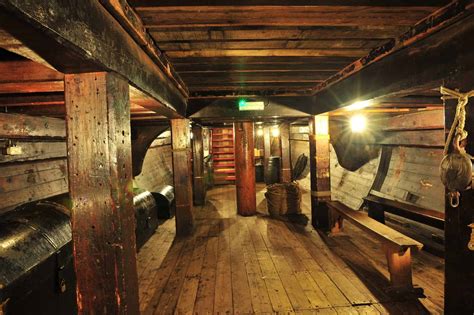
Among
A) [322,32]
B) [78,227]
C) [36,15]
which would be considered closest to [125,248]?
[78,227]

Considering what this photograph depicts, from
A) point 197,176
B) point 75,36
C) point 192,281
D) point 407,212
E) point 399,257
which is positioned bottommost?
point 192,281

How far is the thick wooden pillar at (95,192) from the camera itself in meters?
1.82

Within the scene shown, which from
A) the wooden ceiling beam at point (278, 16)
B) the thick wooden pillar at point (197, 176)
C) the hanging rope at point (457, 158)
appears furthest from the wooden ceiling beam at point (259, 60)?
the thick wooden pillar at point (197, 176)

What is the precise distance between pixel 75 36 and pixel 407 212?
245 inches

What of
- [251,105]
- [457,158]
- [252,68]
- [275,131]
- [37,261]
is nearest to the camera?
[457,158]

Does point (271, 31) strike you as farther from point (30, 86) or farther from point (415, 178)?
point (415, 178)

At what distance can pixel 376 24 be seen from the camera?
2.52 m

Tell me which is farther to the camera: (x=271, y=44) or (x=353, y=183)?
(x=353, y=183)

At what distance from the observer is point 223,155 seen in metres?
13.5

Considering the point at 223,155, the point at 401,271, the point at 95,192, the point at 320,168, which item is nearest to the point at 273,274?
the point at 401,271

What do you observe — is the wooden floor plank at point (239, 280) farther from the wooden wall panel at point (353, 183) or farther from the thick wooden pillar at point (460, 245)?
the wooden wall panel at point (353, 183)

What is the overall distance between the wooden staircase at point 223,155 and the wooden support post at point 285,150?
3.21m

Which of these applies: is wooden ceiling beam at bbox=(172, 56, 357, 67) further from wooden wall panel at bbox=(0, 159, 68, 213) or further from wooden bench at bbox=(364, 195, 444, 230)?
wooden bench at bbox=(364, 195, 444, 230)

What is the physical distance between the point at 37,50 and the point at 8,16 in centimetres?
40
